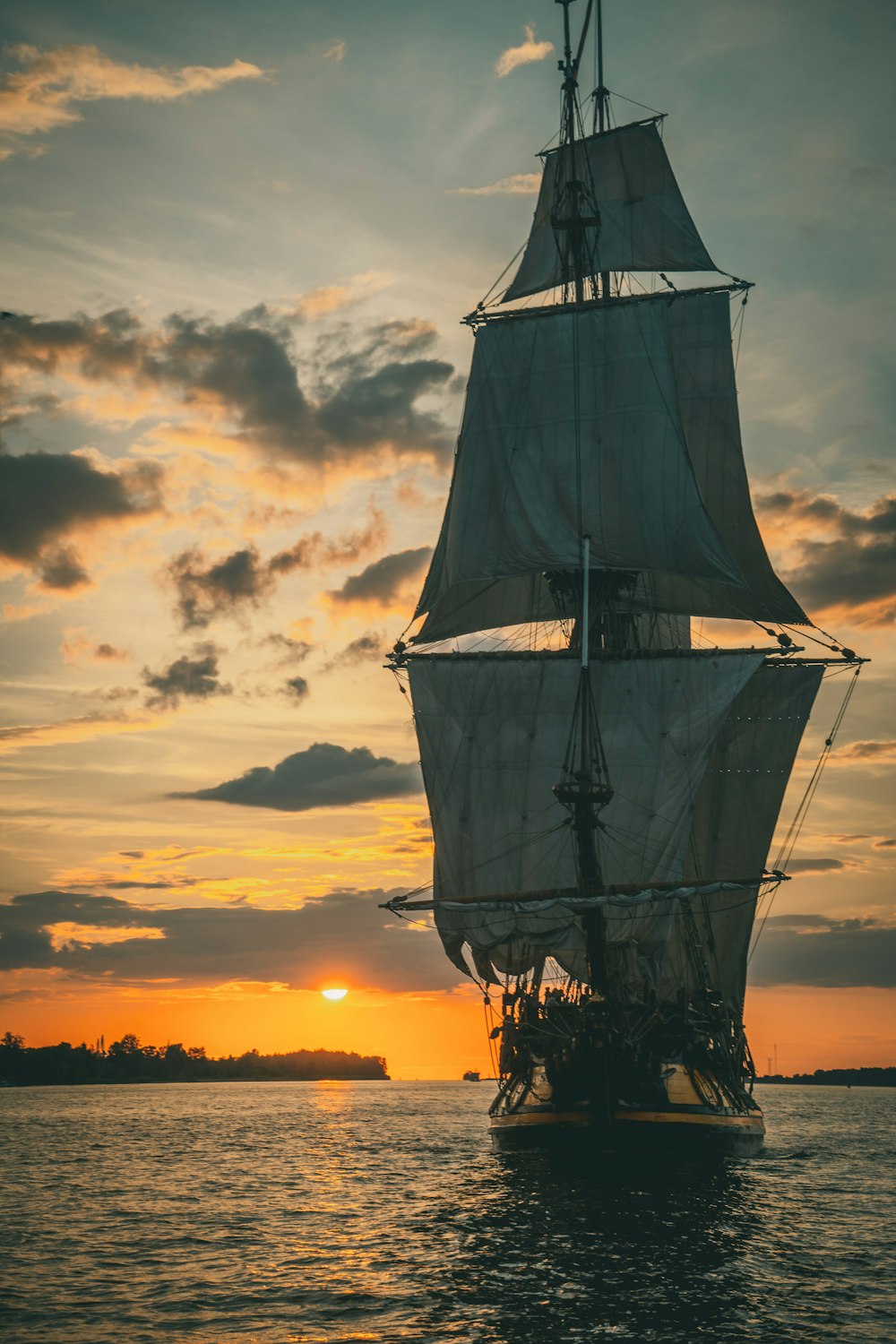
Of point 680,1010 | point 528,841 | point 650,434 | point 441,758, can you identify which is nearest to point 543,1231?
point 680,1010

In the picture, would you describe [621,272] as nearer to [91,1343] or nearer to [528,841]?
[528,841]

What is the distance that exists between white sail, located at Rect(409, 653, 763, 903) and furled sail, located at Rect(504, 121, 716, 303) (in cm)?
2360

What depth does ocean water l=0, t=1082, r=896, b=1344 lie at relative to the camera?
25.7 meters

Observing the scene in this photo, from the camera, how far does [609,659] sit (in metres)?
61.6

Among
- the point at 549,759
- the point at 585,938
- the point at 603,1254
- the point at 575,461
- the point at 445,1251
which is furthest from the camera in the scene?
the point at 575,461

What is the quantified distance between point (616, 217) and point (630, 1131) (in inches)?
1967

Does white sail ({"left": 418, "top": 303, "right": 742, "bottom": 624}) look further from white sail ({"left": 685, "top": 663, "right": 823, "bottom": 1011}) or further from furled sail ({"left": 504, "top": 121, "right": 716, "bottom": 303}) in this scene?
white sail ({"left": 685, "top": 663, "right": 823, "bottom": 1011})

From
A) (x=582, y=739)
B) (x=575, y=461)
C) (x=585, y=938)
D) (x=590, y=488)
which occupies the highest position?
(x=575, y=461)

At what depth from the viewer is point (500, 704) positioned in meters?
61.8

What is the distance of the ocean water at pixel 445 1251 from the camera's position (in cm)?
2569

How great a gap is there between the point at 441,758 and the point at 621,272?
30178 mm

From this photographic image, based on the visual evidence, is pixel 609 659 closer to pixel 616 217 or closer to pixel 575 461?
pixel 575 461

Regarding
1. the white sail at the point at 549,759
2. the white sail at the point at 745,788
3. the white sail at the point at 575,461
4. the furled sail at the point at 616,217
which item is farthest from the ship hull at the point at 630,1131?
the furled sail at the point at 616,217

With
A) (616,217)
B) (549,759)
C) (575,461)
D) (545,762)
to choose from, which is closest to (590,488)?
(575,461)
